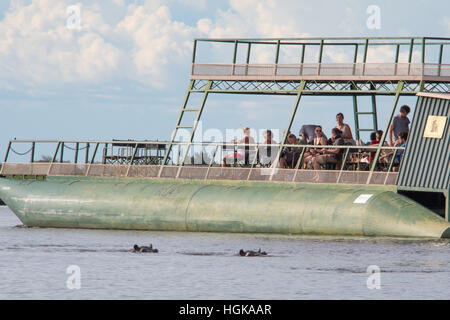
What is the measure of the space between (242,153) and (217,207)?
3780mm

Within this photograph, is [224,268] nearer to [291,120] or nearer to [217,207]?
[217,207]

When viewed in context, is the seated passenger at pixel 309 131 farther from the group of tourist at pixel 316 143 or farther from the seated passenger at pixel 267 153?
the seated passenger at pixel 267 153

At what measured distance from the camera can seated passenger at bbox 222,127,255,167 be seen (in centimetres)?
5616

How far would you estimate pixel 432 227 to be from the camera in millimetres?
48000

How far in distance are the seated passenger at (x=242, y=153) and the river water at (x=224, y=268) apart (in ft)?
15.0

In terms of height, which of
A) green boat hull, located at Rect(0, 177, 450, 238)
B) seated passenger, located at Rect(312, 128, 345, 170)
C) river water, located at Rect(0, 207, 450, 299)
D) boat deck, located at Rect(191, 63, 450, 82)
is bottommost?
river water, located at Rect(0, 207, 450, 299)

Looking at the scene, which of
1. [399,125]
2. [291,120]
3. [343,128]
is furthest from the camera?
[291,120]

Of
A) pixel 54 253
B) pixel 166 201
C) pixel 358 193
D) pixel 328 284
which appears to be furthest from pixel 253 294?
pixel 166 201

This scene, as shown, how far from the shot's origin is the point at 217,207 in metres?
53.7

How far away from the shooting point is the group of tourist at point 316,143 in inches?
2069

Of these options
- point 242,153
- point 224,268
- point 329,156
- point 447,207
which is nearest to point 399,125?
point 329,156

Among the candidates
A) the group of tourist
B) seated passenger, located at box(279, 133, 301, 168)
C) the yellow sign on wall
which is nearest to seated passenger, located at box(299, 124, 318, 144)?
the group of tourist

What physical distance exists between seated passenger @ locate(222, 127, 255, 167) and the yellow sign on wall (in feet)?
30.1

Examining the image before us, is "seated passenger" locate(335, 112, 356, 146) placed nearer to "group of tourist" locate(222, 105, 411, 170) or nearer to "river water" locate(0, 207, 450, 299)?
"group of tourist" locate(222, 105, 411, 170)
